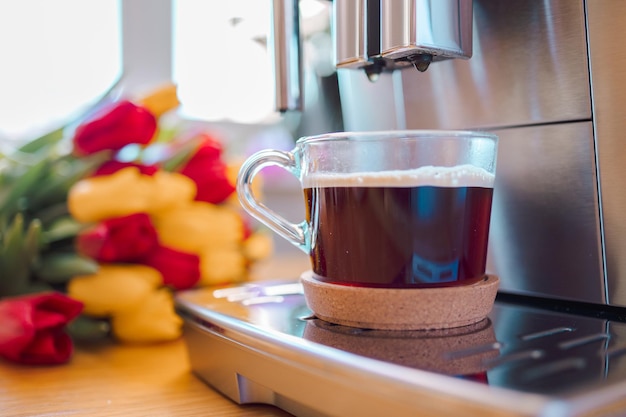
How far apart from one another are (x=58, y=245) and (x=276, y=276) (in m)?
0.28

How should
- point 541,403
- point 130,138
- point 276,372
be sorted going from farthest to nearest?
point 130,138, point 276,372, point 541,403

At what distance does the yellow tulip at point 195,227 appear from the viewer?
0.55 metres

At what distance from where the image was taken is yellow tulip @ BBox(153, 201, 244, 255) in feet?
1.82

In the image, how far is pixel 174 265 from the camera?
1.78ft

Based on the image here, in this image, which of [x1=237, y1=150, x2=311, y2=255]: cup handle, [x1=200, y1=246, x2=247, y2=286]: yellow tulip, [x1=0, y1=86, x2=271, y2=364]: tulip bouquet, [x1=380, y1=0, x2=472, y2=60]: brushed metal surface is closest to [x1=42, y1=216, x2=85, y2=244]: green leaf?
[x1=0, y1=86, x2=271, y2=364]: tulip bouquet

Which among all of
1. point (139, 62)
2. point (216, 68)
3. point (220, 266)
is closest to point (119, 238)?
point (220, 266)

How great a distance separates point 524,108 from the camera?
0.39 meters

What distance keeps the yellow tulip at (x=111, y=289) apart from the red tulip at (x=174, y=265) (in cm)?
2

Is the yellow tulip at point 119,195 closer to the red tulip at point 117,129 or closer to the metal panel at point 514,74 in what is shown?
the red tulip at point 117,129

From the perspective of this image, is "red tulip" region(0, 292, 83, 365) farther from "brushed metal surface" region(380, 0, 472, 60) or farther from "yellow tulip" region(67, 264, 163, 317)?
→ "brushed metal surface" region(380, 0, 472, 60)

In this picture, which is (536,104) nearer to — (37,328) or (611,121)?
(611,121)

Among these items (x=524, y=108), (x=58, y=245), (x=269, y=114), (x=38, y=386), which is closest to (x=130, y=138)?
(x=58, y=245)

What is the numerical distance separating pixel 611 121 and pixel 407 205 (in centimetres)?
13

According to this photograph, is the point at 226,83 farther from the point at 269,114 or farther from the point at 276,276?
the point at 276,276
